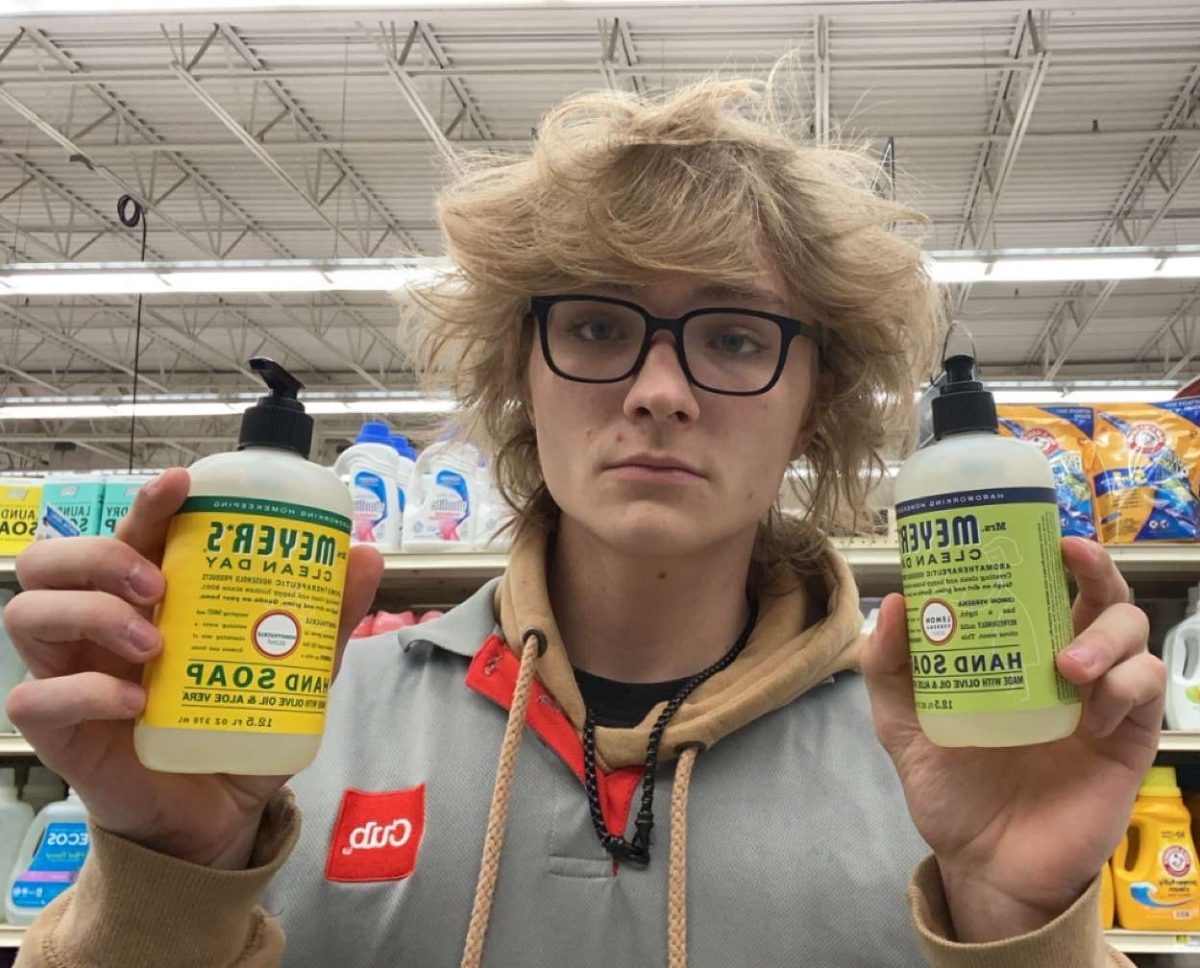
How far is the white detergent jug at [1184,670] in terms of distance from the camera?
2469 mm

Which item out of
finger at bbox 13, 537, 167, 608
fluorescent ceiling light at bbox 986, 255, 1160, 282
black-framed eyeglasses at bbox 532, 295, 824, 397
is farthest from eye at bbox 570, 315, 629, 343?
fluorescent ceiling light at bbox 986, 255, 1160, 282

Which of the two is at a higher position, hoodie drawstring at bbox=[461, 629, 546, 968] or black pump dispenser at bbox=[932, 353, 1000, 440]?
black pump dispenser at bbox=[932, 353, 1000, 440]

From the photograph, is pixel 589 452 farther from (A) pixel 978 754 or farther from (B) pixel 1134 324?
(B) pixel 1134 324

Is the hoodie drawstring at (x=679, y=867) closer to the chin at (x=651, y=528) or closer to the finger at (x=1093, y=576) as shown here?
→ the chin at (x=651, y=528)

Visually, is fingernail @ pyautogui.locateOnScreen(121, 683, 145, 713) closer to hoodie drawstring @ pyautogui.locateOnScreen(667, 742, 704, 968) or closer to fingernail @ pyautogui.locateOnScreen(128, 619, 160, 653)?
fingernail @ pyautogui.locateOnScreen(128, 619, 160, 653)

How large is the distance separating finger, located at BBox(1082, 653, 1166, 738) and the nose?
1.51 feet

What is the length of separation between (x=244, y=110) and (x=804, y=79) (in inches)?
168

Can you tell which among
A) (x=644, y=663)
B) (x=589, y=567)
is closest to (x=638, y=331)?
(x=589, y=567)

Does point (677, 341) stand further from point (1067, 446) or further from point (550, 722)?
point (1067, 446)

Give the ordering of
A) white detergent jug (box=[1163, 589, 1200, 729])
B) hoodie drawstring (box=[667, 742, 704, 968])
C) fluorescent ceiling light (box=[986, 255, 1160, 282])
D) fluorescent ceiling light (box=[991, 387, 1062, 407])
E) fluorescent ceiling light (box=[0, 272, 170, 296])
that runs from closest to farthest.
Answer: hoodie drawstring (box=[667, 742, 704, 968]), white detergent jug (box=[1163, 589, 1200, 729]), fluorescent ceiling light (box=[986, 255, 1160, 282]), fluorescent ceiling light (box=[0, 272, 170, 296]), fluorescent ceiling light (box=[991, 387, 1062, 407])

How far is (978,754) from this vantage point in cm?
87

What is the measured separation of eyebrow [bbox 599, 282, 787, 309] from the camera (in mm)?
1068

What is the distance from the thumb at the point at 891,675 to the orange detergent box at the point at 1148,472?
6.41 feet

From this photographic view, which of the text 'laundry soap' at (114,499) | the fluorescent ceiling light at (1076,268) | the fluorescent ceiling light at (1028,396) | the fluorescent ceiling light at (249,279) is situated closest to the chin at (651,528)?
the text 'laundry soap' at (114,499)
